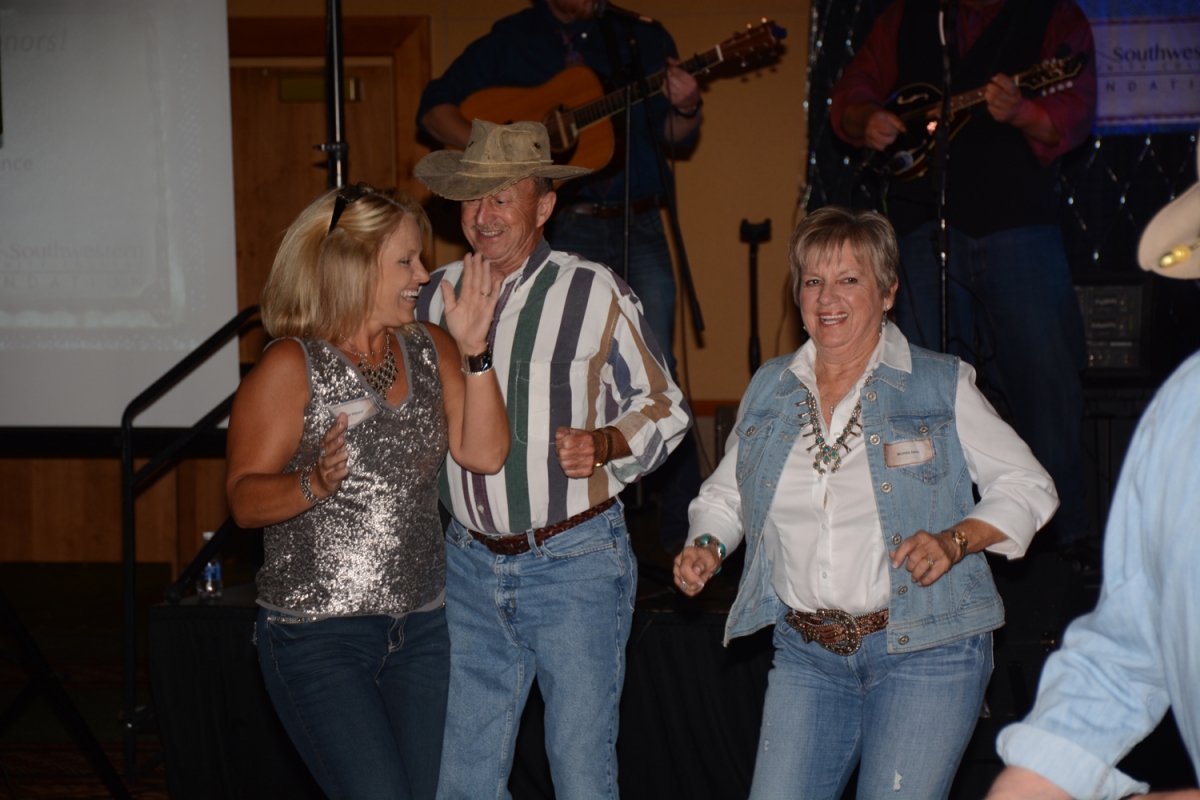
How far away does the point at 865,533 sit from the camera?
7.05 feet

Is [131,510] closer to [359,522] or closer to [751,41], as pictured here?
[359,522]

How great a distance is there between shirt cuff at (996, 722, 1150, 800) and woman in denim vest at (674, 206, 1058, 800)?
748 millimetres

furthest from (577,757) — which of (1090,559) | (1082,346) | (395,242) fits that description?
(1082,346)

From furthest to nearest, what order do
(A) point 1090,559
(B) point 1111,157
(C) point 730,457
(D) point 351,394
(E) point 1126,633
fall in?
(B) point 1111,157 → (A) point 1090,559 → (C) point 730,457 → (D) point 351,394 → (E) point 1126,633

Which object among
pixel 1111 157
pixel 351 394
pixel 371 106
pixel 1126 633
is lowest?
pixel 1126 633

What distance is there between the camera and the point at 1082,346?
3.96 m

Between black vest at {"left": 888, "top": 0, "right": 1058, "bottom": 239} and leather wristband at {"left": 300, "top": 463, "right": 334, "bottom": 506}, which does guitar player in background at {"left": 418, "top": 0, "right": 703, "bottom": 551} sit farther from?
leather wristband at {"left": 300, "top": 463, "right": 334, "bottom": 506}

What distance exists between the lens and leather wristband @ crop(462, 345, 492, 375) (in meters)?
2.28

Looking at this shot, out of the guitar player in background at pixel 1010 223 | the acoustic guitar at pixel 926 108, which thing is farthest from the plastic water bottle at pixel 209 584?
the acoustic guitar at pixel 926 108

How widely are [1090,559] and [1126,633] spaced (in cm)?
272

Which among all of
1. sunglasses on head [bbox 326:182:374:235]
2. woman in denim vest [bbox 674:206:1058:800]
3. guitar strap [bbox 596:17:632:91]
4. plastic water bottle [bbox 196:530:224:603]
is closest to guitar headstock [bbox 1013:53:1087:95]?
guitar strap [bbox 596:17:632:91]

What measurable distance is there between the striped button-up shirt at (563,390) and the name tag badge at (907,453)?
1.72 feet

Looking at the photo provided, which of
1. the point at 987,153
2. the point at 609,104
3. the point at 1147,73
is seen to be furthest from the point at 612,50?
the point at 1147,73

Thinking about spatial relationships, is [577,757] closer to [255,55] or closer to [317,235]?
[317,235]
